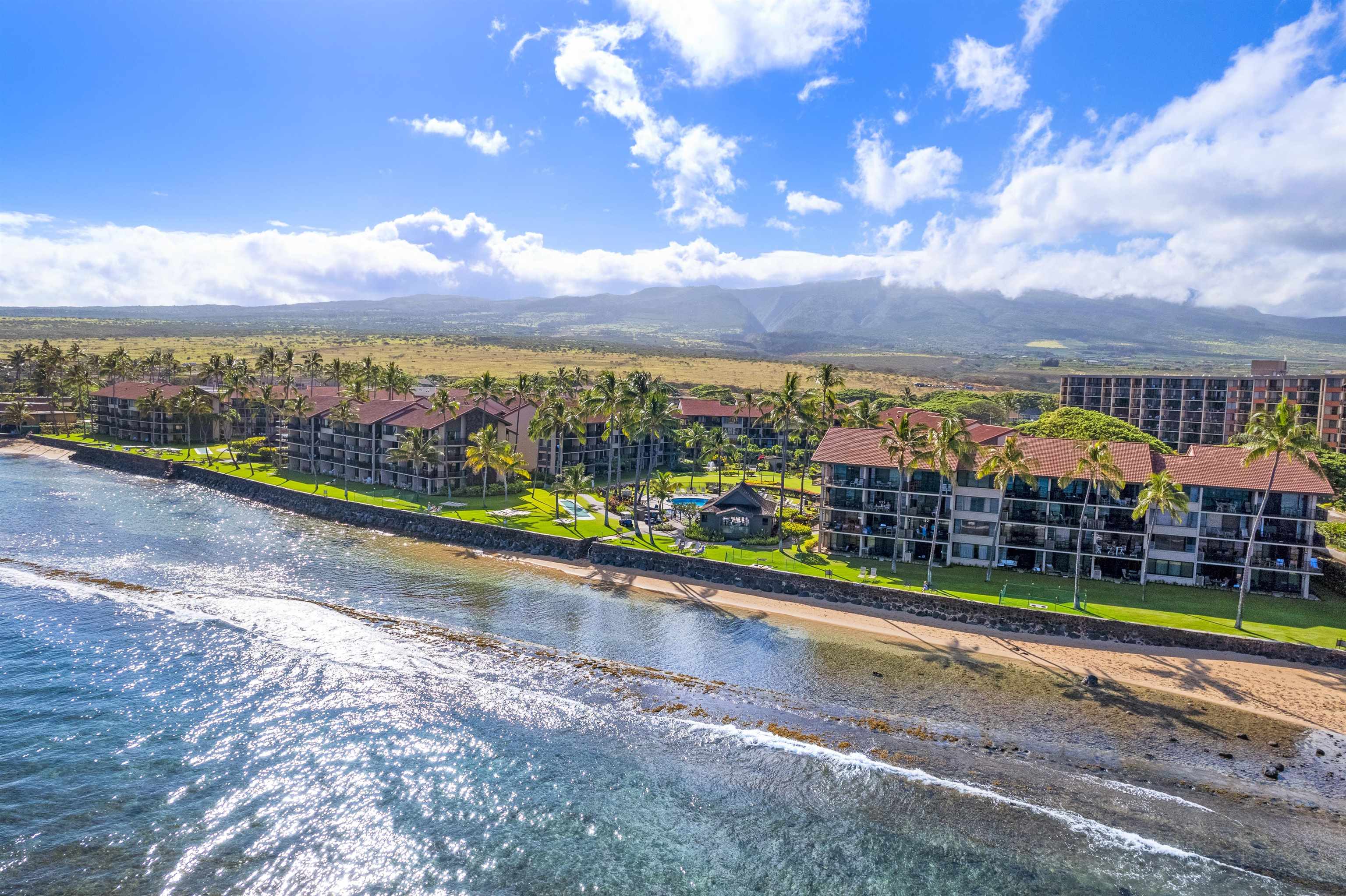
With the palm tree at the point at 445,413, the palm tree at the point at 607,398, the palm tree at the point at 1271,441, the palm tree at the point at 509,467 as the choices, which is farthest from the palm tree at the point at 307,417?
the palm tree at the point at 1271,441

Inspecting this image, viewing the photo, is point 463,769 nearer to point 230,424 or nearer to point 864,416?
point 864,416

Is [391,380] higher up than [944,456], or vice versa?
[391,380]

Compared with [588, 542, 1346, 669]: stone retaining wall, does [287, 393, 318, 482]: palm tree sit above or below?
above

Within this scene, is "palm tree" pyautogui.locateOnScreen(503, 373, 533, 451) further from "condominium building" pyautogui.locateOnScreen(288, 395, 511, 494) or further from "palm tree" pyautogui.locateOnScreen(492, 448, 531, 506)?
"palm tree" pyautogui.locateOnScreen(492, 448, 531, 506)

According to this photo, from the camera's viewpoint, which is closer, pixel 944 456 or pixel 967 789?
pixel 967 789

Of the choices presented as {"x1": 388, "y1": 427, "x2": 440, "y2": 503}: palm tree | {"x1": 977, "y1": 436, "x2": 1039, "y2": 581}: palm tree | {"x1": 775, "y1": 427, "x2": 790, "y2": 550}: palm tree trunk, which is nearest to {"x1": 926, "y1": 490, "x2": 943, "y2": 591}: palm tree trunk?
{"x1": 977, "y1": 436, "x2": 1039, "y2": 581}: palm tree

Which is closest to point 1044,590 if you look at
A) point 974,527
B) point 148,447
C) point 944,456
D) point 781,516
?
point 974,527

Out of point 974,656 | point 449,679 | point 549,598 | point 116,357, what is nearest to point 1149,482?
point 974,656
